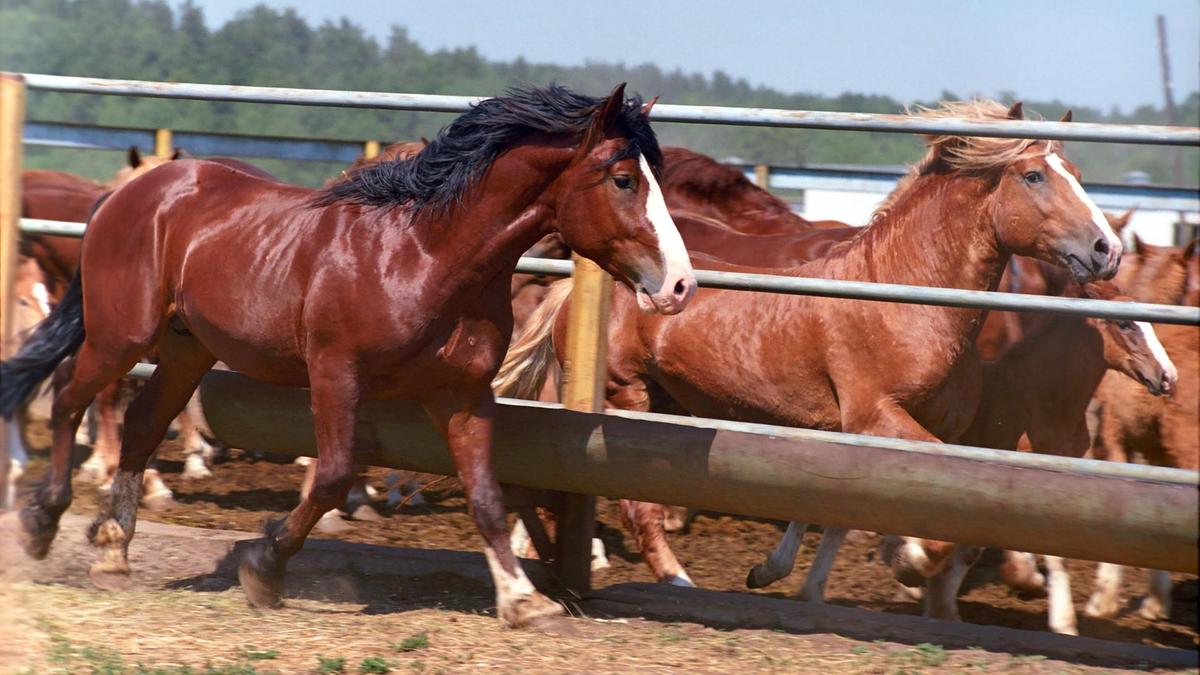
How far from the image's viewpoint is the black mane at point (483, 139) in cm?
388

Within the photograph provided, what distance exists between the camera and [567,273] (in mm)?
4309

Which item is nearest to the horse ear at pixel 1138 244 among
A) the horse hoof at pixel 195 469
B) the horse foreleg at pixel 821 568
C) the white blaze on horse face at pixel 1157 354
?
the white blaze on horse face at pixel 1157 354

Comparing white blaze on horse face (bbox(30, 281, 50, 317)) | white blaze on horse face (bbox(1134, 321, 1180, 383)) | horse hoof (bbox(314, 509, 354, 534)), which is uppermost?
white blaze on horse face (bbox(1134, 321, 1180, 383))

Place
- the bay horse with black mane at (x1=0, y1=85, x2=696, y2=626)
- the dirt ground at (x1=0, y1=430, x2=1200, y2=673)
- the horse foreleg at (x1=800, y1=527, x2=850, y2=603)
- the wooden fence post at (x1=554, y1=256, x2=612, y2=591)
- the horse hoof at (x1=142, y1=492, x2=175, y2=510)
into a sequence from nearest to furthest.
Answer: the dirt ground at (x1=0, y1=430, x2=1200, y2=673), the bay horse with black mane at (x1=0, y1=85, x2=696, y2=626), the wooden fence post at (x1=554, y1=256, x2=612, y2=591), the horse foreleg at (x1=800, y1=527, x2=850, y2=603), the horse hoof at (x1=142, y1=492, x2=175, y2=510)

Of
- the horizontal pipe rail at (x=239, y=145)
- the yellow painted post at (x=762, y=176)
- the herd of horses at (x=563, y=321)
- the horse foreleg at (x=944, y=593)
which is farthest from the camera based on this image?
the yellow painted post at (x=762, y=176)

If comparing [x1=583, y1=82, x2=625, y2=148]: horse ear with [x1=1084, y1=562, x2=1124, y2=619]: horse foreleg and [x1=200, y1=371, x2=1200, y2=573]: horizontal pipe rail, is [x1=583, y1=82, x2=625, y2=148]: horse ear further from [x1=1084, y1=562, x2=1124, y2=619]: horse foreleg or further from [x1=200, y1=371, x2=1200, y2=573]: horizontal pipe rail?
[x1=1084, y1=562, x2=1124, y2=619]: horse foreleg

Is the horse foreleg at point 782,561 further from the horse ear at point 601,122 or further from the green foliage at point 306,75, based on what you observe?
the green foliage at point 306,75

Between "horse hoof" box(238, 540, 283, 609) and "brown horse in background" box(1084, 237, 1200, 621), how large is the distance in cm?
376

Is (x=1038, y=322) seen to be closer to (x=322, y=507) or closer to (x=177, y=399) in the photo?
(x=322, y=507)

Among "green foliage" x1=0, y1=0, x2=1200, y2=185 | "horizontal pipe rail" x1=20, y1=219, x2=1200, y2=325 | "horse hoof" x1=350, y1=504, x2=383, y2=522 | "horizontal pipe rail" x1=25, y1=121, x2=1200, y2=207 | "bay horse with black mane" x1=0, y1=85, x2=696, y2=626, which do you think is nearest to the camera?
"horizontal pipe rail" x1=20, y1=219, x2=1200, y2=325

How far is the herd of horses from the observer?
392cm

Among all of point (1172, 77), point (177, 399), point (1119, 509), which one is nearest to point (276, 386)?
point (177, 399)

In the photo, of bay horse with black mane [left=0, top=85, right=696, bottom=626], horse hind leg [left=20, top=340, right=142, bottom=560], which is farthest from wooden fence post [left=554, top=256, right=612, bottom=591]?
horse hind leg [left=20, top=340, right=142, bottom=560]

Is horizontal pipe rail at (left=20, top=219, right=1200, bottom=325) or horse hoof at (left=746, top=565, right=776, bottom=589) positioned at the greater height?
horizontal pipe rail at (left=20, top=219, right=1200, bottom=325)
